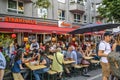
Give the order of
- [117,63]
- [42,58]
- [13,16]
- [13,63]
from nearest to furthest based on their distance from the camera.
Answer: [117,63] < [13,63] < [42,58] < [13,16]

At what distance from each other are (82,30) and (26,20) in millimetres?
8520

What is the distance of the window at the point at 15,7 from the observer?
21000mm

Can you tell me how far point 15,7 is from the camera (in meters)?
21.5

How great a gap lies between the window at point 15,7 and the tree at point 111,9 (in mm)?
10048

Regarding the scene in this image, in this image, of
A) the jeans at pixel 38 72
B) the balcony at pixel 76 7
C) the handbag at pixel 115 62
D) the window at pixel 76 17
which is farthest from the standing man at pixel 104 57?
the window at pixel 76 17

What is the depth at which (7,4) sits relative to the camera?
67.5ft

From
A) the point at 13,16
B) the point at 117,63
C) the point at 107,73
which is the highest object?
the point at 13,16

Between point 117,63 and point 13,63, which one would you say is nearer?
point 117,63

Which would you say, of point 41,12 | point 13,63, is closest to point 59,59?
point 13,63

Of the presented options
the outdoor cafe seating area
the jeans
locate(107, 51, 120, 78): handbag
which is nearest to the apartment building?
the outdoor cafe seating area

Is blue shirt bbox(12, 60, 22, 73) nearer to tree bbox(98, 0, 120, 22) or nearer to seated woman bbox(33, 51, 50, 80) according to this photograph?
seated woman bbox(33, 51, 50, 80)

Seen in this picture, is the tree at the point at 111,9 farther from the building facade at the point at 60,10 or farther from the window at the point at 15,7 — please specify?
the window at the point at 15,7

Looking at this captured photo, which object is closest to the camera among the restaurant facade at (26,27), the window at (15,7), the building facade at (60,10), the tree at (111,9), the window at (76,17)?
the restaurant facade at (26,27)

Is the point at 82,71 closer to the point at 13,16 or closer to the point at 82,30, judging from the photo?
the point at 82,30
